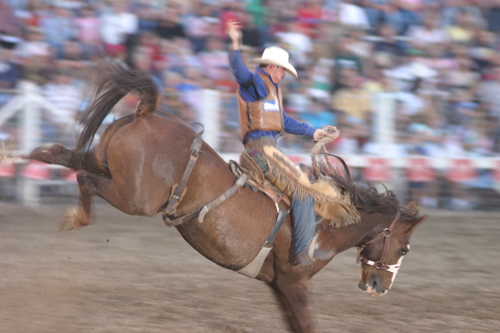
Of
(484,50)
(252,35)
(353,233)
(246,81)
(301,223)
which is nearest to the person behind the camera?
(246,81)

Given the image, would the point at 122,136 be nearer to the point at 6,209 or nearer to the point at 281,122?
the point at 281,122

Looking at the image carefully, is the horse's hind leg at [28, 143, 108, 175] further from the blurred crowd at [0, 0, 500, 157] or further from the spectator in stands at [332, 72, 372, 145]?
the spectator in stands at [332, 72, 372, 145]

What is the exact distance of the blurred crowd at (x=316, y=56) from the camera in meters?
7.34

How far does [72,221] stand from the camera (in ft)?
10.6

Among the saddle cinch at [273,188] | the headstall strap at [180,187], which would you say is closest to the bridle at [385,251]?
the saddle cinch at [273,188]

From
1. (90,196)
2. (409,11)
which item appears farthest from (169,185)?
(409,11)

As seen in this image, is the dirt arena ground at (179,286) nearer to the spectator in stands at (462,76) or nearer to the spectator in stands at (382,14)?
the spectator in stands at (462,76)

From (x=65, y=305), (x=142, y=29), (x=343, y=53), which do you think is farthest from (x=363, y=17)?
(x=65, y=305)

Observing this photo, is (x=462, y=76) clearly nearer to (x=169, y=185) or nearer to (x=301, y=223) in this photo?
(x=301, y=223)

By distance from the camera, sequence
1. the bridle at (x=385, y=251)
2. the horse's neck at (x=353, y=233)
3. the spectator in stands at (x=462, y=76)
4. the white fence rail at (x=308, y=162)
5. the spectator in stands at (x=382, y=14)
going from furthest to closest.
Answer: the spectator in stands at (x=382, y=14) < the spectator in stands at (x=462, y=76) < the white fence rail at (x=308, y=162) < the bridle at (x=385, y=251) < the horse's neck at (x=353, y=233)

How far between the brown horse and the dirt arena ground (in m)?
0.51

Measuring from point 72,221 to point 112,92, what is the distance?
779 millimetres

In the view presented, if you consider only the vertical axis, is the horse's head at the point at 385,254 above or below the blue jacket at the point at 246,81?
below

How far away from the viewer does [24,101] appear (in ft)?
23.2
